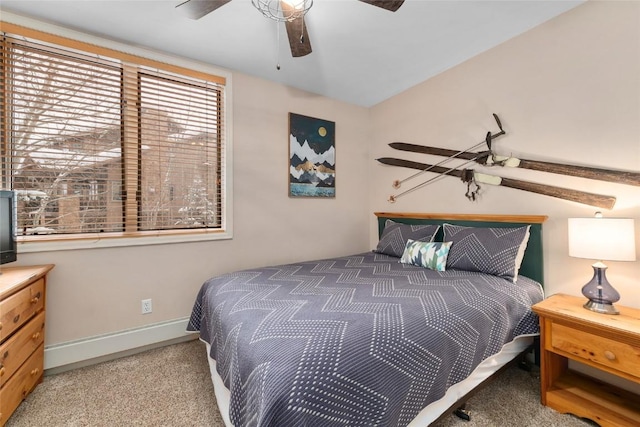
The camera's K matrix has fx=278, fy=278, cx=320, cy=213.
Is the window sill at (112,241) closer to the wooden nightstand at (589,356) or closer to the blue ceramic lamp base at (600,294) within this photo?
the wooden nightstand at (589,356)

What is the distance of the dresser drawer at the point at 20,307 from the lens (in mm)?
1445

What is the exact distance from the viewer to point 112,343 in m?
2.21

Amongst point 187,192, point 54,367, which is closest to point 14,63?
point 187,192

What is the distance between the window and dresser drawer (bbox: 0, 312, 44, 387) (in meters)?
0.62

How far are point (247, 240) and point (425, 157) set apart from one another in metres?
2.08

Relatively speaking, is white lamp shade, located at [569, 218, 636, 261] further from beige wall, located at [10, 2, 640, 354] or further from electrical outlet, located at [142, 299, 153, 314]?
electrical outlet, located at [142, 299, 153, 314]

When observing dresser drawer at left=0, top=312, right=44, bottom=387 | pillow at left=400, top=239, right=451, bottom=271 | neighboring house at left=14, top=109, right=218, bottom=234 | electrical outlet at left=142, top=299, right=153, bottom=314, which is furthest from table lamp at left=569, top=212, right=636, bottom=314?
dresser drawer at left=0, top=312, right=44, bottom=387

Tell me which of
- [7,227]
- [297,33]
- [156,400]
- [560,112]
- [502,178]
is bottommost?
[156,400]

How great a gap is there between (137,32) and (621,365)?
376 centimetres

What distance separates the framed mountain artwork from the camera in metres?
3.12

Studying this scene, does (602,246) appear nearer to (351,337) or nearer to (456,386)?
(456,386)

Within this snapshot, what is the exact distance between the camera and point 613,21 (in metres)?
1.82

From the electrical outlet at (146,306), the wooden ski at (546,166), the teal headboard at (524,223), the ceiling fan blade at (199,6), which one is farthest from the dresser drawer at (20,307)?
the wooden ski at (546,166)

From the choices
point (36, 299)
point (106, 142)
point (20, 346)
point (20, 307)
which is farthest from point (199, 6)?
point (20, 346)
